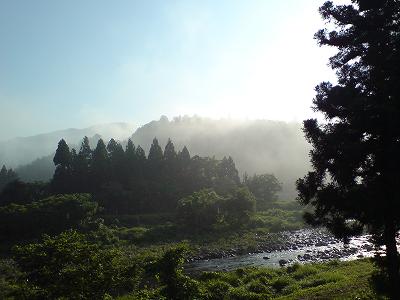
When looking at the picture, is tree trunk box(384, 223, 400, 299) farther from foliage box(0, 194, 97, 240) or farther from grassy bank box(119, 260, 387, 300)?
foliage box(0, 194, 97, 240)

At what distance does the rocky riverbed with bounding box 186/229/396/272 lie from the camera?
49094 millimetres

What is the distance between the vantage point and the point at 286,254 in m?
57.1

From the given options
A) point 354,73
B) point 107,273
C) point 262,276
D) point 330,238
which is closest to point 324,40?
point 354,73

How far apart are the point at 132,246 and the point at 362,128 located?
181 ft

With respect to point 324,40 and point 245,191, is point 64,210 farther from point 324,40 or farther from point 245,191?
point 324,40

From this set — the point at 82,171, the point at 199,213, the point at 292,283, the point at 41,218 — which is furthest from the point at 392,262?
the point at 82,171

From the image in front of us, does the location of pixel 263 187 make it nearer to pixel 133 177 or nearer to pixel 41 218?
pixel 133 177

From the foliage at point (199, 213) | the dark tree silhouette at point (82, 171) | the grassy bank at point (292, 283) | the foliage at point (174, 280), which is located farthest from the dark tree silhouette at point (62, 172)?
the foliage at point (174, 280)

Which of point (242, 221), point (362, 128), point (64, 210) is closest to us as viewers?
point (362, 128)

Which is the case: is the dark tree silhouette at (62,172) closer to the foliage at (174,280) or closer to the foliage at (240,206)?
the foliage at (240,206)

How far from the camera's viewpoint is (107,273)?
16.8 meters

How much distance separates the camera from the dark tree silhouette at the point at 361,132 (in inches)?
590

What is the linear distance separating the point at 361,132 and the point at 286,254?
44441 millimetres

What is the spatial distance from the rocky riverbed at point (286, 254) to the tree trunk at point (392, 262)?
26.4 meters
